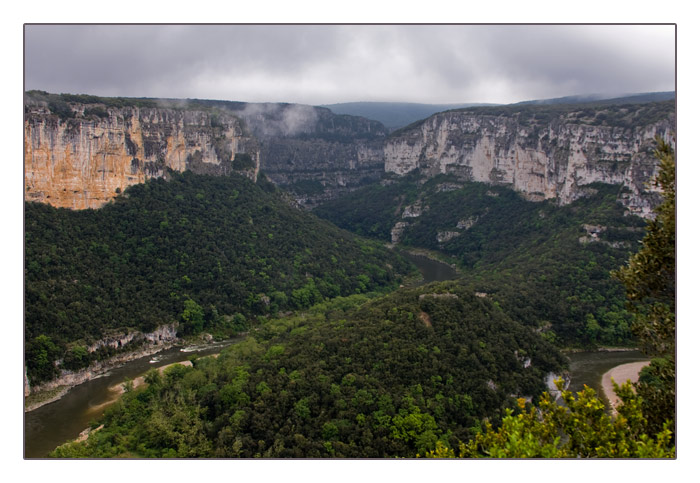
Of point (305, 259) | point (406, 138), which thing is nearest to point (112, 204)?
point (305, 259)

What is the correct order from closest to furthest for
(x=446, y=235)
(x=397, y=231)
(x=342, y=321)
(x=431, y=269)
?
(x=342, y=321) < (x=431, y=269) < (x=446, y=235) < (x=397, y=231)

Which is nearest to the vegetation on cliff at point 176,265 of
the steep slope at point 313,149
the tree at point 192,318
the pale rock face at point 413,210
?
the tree at point 192,318

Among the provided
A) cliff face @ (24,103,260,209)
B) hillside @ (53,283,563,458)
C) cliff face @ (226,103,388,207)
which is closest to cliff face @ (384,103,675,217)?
cliff face @ (226,103,388,207)

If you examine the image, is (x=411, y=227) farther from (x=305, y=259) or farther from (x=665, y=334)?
(x=665, y=334)

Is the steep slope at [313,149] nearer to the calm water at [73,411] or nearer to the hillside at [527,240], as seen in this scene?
the hillside at [527,240]

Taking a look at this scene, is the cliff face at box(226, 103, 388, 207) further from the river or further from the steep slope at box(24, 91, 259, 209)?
the steep slope at box(24, 91, 259, 209)

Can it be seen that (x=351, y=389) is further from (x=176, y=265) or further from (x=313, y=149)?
Result: (x=313, y=149)

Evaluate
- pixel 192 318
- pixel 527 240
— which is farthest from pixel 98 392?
pixel 527 240
